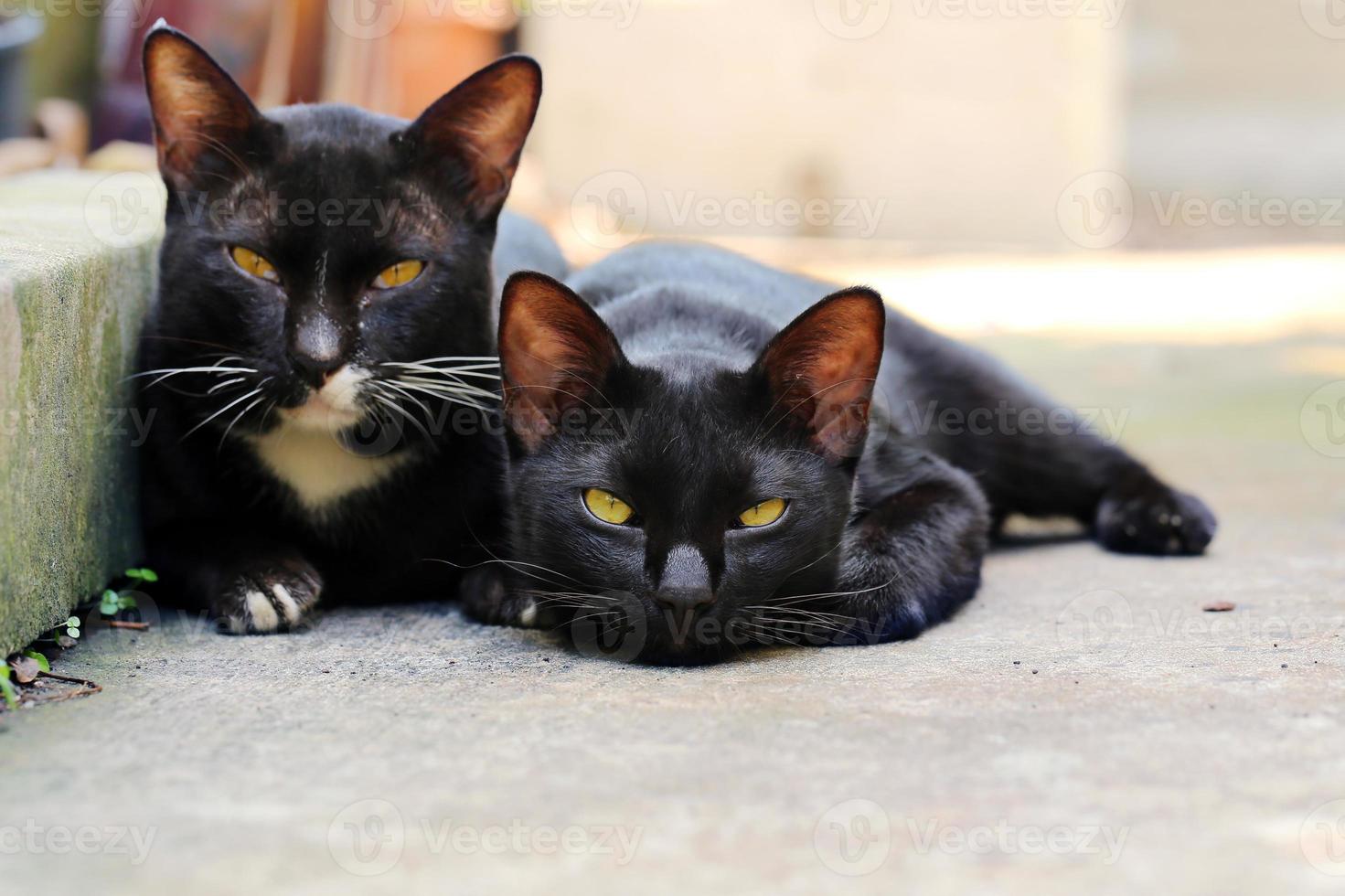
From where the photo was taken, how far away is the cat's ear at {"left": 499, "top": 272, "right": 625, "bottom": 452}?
2453 millimetres

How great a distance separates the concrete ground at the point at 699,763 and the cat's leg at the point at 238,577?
0.06 metres

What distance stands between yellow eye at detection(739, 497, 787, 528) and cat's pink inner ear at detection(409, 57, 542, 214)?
101cm

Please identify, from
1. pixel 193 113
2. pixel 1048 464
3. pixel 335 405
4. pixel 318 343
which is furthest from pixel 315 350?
pixel 1048 464

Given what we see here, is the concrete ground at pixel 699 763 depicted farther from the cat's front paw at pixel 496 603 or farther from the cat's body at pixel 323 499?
the cat's body at pixel 323 499

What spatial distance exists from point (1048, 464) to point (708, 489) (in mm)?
1679

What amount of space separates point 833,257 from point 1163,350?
3.26 m

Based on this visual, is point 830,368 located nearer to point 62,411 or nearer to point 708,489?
point 708,489

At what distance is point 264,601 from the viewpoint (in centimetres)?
274

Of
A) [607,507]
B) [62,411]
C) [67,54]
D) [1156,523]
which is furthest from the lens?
[67,54]

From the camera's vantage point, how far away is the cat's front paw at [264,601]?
2727mm

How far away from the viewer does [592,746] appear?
1967mm

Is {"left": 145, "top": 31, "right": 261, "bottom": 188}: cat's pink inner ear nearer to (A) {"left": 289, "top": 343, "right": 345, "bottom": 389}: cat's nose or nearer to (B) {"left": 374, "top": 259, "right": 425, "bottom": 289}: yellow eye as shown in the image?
(B) {"left": 374, "top": 259, "right": 425, "bottom": 289}: yellow eye

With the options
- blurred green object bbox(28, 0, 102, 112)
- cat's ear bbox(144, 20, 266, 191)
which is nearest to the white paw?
cat's ear bbox(144, 20, 266, 191)

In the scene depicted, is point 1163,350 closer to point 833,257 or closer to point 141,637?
point 833,257
